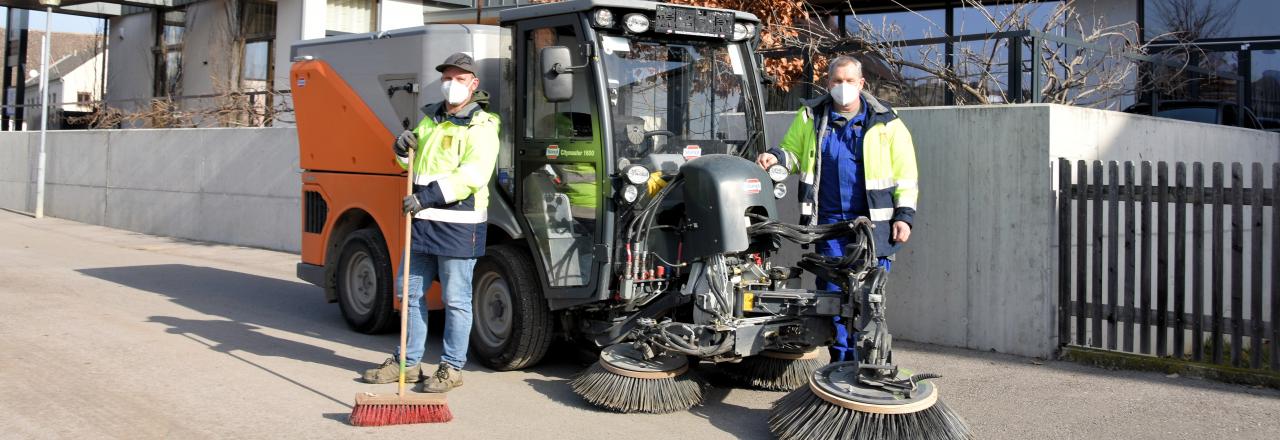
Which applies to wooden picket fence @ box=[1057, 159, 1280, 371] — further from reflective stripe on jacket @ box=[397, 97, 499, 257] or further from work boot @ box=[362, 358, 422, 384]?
work boot @ box=[362, 358, 422, 384]

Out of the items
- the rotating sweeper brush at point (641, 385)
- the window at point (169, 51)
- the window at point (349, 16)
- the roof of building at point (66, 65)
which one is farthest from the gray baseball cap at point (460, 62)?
the roof of building at point (66, 65)

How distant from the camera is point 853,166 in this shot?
6426mm

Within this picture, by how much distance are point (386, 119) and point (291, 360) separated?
1.79 m

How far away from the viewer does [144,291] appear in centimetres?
1045

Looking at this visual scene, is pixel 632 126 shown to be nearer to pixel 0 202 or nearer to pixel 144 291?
pixel 144 291

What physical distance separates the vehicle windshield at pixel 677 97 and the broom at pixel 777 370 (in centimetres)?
128

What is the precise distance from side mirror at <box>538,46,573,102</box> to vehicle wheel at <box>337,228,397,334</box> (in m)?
2.32

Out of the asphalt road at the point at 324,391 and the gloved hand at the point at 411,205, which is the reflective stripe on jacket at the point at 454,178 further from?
the asphalt road at the point at 324,391

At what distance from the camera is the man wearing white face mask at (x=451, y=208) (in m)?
6.36

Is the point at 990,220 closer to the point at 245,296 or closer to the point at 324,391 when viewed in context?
the point at 324,391

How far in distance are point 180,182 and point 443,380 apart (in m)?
12.3

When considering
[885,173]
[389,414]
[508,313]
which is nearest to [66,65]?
[508,313]

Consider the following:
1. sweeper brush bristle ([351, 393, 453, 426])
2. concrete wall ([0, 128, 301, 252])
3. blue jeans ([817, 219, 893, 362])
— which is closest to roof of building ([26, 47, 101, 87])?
concrete wall ([0, 128, 301, 252])

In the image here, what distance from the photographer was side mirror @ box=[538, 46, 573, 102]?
6422 millimetres
